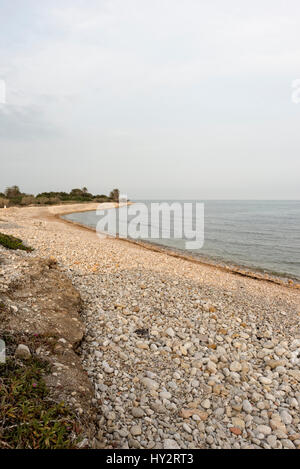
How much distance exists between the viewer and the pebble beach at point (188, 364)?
4098 millimetres

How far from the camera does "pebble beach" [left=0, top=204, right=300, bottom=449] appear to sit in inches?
161

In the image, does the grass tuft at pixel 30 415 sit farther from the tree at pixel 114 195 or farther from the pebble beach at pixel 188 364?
the tree at pixel 114 195

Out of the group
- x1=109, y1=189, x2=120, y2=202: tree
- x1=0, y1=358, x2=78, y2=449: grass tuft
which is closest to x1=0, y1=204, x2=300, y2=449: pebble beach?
x1=0, y1=358, x2=78, y2=449: grass tuft

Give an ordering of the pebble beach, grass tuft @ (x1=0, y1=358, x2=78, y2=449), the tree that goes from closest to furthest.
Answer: grass tuft @ (x1=0, y1=358, x2=78, y2=449), the pebble beach, the tree

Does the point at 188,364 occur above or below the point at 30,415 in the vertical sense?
below

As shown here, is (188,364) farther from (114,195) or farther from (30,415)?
(114,195)

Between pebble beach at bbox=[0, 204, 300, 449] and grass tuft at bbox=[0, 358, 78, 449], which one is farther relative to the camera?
pebble beach at bbox=[0, 204, 300, 449]

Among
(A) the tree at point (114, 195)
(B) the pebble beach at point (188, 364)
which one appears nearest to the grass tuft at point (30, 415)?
(B) the pebble beach at point (188, 364)

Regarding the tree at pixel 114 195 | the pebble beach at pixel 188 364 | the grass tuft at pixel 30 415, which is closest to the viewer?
the grass tuft at pixel 30 415

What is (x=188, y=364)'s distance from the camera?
5703 mm

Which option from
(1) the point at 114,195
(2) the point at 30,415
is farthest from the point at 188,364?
(1) the point at 114,195

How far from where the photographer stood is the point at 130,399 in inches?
181

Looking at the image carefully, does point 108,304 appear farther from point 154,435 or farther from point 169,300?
point 154,435

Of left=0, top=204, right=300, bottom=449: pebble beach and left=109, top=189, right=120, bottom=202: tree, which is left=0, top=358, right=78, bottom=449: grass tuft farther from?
left=109, top=189, right=120, bottom=202: tree
